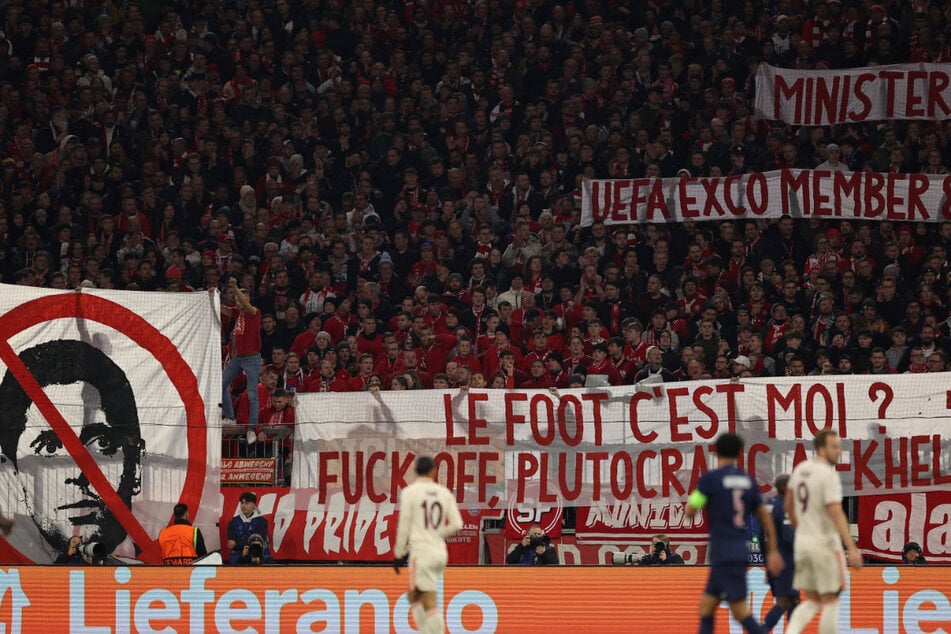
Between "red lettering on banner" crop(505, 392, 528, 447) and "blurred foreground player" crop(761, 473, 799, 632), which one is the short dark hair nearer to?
"blurred foreground player" crop(761, 473, 799, 632)

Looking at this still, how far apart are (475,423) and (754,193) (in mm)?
6065

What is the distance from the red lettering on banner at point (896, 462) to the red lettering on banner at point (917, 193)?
512cm

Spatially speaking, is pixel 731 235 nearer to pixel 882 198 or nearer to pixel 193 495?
pixel 882 198

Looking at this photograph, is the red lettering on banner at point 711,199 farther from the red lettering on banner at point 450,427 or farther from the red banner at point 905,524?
the red lettering on banner at point 450,427

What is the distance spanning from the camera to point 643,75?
22.1 metres

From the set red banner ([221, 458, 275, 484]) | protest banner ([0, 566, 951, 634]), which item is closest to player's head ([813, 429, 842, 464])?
protest banner ([0, 566, 951, 634])

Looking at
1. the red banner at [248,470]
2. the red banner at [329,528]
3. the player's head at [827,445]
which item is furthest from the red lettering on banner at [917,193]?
the player's head at [827,445]

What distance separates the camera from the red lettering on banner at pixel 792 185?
19.4m

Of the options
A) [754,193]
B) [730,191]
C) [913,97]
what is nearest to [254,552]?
[730,191]

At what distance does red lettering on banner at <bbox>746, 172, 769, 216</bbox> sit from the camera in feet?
63.8

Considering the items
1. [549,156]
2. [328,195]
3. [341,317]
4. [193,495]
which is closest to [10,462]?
[193,495]

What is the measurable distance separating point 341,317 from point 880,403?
7322mm

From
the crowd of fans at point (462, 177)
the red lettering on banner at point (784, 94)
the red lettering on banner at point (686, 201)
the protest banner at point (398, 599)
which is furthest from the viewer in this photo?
the red lettering on banner at point (784, 94)

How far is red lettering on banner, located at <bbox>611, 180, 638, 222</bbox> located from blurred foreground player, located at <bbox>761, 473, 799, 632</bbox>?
8.48 m
